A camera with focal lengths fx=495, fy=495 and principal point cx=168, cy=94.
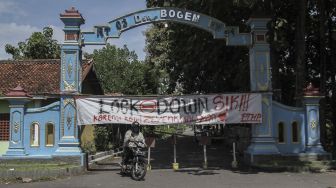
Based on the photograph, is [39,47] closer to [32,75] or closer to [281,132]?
[32,75]

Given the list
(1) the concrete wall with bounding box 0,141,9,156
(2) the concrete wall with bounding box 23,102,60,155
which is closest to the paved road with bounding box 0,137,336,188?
(2) the concrete wall with bounding box 23,102,60,155

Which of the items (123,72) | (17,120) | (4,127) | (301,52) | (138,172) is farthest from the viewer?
(123,72)

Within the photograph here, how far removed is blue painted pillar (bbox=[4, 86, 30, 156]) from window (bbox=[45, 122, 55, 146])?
785 millimetres

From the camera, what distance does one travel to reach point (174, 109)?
54.9ft

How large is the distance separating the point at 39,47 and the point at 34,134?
2560 cm

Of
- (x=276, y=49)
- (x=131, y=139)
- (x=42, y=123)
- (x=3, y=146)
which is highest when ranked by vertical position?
(x=276, y=49)

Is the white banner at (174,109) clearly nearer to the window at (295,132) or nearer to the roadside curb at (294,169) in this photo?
the window at (295,132)

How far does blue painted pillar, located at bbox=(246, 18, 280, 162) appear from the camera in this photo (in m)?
16.6

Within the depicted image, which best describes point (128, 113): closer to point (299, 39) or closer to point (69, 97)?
point (69, 97)

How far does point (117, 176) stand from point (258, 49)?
648 cm

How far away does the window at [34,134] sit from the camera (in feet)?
54.1

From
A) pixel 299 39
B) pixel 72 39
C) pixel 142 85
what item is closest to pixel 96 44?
pixel 72 39

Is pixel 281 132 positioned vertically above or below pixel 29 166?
above

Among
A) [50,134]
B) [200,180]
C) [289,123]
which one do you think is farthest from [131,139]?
[289,123]
